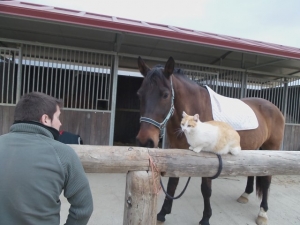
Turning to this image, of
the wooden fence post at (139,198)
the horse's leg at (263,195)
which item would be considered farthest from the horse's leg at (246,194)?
the wooden fence post at (139,198)

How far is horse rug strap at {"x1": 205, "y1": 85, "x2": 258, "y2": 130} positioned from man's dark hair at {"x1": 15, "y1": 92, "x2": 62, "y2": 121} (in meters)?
1.75

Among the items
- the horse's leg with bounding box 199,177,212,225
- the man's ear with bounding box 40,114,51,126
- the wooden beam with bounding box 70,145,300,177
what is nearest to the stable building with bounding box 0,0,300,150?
the horse's leg with bounding box 199,177,212,225

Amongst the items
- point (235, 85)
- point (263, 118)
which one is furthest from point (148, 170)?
point (235, 85)

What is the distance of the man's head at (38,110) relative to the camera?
3.46 ft

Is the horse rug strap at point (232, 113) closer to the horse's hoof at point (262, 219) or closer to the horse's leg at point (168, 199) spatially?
the horse's leg at point (168, 199)

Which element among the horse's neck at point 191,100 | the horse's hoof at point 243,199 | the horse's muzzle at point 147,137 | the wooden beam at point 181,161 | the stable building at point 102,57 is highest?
the stable building at point 102,57

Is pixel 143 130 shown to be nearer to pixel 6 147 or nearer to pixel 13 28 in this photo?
pixel 6 147

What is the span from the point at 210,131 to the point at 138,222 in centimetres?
78

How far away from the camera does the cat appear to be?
1.61 meters

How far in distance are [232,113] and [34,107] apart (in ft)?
6.83

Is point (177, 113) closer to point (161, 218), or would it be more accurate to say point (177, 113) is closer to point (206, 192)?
point (206, 192)

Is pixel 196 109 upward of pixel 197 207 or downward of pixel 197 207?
upward

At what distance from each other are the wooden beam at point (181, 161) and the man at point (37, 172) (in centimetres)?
30

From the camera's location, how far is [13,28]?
15.1 ft
